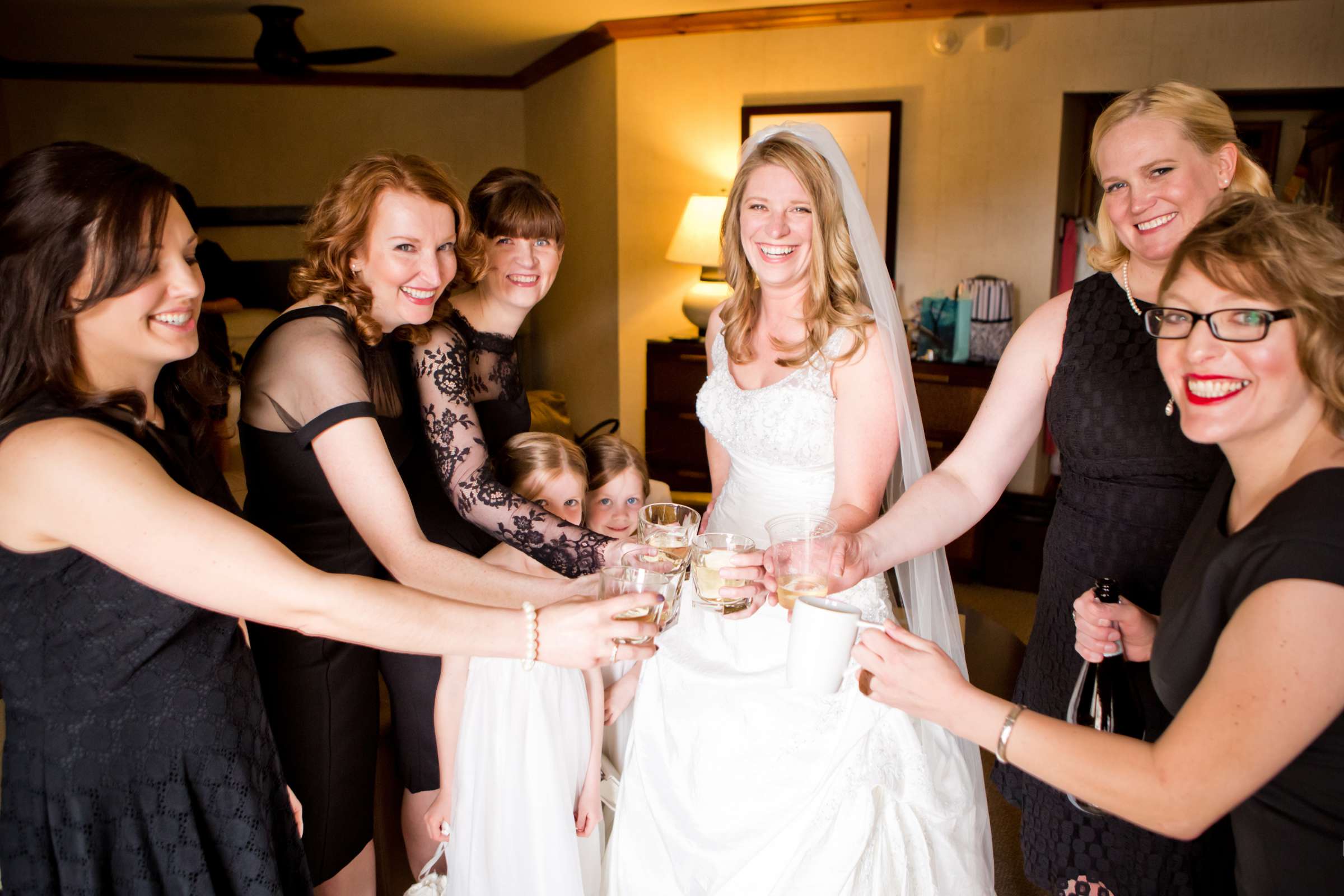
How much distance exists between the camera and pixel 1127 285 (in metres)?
1.75

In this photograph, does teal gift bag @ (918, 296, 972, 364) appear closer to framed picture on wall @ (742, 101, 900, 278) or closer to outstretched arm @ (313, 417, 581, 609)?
framed picture on wall @ (742, 101, 900, 278)

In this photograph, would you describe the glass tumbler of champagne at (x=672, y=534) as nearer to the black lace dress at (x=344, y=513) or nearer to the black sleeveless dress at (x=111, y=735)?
the black lace dress at (x=344, y=513)

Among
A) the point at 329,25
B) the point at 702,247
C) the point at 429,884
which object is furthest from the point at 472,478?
the point at 329,25

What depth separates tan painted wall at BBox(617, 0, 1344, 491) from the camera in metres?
4.52

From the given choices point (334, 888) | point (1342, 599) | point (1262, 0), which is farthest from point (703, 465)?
point (1342, 599)

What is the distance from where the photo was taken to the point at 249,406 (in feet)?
6.08

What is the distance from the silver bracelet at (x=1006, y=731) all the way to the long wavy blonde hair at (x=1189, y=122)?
3.22ft

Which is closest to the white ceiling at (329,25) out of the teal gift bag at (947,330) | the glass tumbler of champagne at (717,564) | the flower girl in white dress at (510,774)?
the teal gift bag at (947,330)

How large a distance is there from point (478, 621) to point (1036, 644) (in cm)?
111

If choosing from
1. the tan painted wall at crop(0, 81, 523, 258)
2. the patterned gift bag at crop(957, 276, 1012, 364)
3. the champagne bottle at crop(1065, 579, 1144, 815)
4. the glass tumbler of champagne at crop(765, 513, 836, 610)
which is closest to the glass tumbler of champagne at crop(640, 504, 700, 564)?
the glass tumbler of champagne at crop(765, 513, 836, 610)

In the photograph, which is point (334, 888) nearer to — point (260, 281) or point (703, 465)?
point (703, 465)

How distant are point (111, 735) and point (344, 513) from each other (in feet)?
2.12

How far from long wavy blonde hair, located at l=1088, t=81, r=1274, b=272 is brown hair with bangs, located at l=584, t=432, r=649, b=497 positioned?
3.99 feet

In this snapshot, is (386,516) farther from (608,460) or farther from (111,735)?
(608,460)
